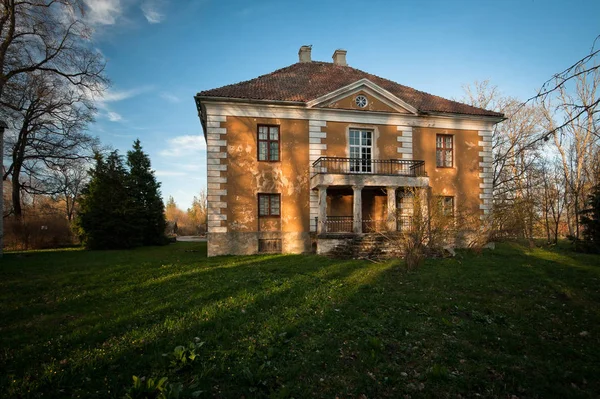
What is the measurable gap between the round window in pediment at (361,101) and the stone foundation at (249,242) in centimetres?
794

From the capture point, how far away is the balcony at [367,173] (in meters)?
16.0

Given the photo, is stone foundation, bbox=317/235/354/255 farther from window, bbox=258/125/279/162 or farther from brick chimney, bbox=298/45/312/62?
brick chimney, bbox=298/45/312/62

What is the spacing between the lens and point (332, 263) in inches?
484

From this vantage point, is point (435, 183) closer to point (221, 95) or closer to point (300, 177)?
point (300, 177)

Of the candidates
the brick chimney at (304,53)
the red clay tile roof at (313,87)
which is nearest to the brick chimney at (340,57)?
the red clay tile roof at (313,87)

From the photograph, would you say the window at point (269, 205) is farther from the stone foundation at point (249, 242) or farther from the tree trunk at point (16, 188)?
the tree trunk at point (16, 188)

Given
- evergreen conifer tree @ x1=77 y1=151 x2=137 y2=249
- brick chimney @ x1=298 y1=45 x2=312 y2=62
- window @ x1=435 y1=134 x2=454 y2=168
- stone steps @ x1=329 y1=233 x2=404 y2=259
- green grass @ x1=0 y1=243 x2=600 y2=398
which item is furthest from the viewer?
brick chimney @ x1=298 y1=45 x2=312 y2=62

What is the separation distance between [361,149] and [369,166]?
1.11 m

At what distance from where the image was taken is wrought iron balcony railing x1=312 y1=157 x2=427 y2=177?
17.1 metres

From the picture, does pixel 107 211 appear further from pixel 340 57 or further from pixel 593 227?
pixel 593 227

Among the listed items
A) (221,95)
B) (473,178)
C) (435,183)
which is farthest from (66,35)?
(473,178)

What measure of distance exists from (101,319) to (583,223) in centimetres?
2357

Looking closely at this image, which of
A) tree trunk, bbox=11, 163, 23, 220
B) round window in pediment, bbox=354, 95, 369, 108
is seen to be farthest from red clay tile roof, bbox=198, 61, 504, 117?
tree trunk, bbox=11, 163, 23, 220

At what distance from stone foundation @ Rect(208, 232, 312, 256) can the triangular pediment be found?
23.7 ft
